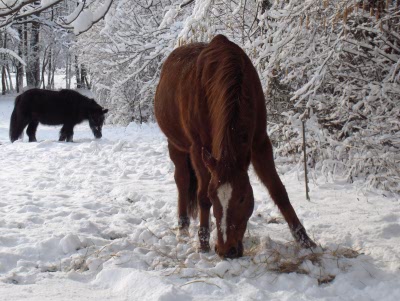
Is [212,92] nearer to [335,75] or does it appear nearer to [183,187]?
[183,187]

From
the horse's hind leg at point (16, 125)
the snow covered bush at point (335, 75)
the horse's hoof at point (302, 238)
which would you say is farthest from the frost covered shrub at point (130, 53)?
the horse's hoof at point (302, 238)

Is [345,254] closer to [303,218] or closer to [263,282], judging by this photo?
[263,282]

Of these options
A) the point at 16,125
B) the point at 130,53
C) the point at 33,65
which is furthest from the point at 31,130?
the point at 33,65

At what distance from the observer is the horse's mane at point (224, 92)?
2.94m

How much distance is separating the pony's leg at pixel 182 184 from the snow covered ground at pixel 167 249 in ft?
0.42

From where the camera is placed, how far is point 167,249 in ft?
11.5

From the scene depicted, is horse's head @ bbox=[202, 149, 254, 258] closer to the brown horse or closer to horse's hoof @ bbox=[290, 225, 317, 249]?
the brown horse

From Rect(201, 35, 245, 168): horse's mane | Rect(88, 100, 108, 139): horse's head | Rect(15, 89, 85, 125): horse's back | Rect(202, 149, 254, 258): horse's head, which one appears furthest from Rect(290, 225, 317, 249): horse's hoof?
Rect(15, 89, 85, 125): horse's back

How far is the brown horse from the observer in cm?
292

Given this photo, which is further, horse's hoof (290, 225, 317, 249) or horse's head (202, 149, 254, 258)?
horse's hoof (290, 225, 317, 249)

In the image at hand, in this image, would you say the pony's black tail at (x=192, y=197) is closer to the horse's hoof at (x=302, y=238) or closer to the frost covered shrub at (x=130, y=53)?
the horse's hoof at (x=302, y=238)

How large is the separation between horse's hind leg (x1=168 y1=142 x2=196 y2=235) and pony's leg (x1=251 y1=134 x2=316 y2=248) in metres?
0.93

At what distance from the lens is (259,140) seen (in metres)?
3.51

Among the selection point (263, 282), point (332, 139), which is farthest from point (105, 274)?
point (332, 139)
